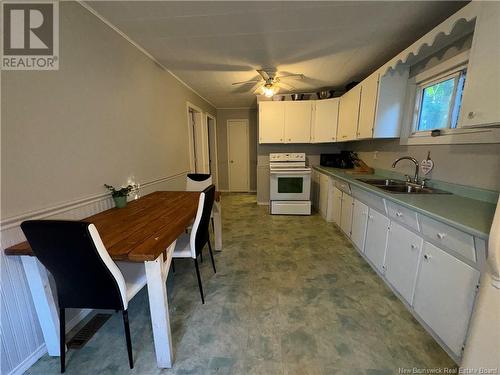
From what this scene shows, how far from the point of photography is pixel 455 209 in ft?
4.65

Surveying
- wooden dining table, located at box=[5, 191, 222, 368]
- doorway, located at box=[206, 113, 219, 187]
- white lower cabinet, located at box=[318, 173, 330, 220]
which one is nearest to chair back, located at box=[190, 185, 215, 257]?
wooden dining table, located at box=[5, 191, 222, 368]

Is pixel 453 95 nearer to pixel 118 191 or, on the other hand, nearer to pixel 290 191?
pixel 290 191

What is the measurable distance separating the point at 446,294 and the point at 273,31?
243 centimetres

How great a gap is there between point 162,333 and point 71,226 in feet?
2.58

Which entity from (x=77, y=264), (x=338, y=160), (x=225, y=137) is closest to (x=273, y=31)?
(x=77, y=264)

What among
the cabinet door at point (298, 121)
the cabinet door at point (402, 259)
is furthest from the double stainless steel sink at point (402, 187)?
the cabinet door at point (298, 121)

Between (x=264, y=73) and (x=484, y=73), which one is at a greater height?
(x=264, y=73)

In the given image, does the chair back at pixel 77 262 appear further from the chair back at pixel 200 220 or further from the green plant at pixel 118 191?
the green plant at pixel 118 191

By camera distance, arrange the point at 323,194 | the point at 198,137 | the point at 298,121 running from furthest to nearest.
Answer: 1. the point at 198,137
2. the point at 298,121
3. the point at 323,194

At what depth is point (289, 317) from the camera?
1.65 metres

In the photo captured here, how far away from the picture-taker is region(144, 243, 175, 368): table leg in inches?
46.3

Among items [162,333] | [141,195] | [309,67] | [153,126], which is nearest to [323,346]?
[162,333]

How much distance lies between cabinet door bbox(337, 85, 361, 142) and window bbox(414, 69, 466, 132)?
826 millimetres

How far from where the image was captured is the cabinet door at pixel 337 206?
3.20 metres
